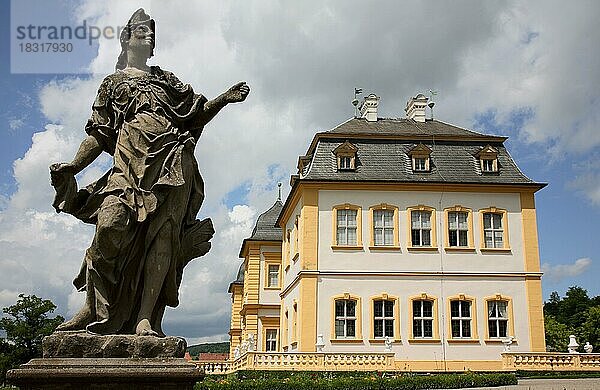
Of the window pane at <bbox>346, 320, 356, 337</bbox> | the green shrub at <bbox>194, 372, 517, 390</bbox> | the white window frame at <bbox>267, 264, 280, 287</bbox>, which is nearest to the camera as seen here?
the green shrub at <bbox>194, 372, 517, 390</bbox>

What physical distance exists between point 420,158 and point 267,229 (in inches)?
668

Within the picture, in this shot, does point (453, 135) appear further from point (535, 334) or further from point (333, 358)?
point (333, 358)

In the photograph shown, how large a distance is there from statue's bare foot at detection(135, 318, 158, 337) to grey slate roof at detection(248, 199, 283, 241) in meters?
41.0

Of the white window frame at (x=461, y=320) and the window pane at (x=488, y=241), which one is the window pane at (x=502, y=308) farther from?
the window pane at (x=488, y=241)

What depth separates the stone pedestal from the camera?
13.0 feet

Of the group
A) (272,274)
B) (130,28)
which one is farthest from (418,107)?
(130,28)

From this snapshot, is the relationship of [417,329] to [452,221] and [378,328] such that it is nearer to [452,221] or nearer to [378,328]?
[378,328]

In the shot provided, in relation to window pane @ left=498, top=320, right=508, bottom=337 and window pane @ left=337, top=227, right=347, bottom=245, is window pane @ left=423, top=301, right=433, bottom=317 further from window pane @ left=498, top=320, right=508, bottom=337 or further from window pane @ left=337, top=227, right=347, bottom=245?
window pane @ left=337, top=227, right=347, bottom=245

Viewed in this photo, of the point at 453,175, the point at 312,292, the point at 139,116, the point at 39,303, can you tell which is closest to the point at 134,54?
the point at 139,116

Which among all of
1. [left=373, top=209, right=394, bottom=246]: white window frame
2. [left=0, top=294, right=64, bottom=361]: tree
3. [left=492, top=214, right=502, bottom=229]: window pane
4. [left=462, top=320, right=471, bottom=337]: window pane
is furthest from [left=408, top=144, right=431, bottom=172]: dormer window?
[left=0, top=294, right=64, bottom=361]: tree

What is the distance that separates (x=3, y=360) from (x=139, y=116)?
31.7 feet

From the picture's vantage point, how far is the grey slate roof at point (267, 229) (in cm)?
4569

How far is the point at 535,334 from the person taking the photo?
3059 centimetres

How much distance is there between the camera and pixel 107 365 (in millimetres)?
4066
